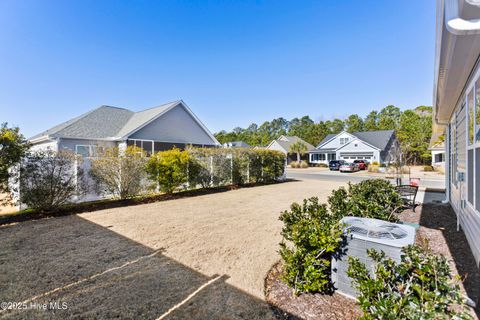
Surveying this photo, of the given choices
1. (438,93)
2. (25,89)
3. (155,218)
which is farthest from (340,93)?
(25,89)

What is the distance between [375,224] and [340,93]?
27.1 m

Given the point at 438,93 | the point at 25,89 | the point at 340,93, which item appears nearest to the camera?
the point at 438,93

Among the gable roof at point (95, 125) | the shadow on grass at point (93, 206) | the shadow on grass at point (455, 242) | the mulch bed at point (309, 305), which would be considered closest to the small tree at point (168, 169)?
the shadow on grass at point (93, 206)

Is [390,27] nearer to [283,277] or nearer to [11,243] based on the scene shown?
[283,277]

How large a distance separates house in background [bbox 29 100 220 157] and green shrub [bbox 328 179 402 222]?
44.3ft

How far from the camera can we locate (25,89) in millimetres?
14438

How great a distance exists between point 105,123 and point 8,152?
38.9 feet

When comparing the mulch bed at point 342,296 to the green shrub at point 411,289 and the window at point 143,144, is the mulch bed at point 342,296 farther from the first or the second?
the window at point 143,144

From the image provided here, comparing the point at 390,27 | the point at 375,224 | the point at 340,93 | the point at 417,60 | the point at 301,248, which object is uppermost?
the point at 340,93

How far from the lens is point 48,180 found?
745 cm

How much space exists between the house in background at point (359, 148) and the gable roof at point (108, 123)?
2648 cm

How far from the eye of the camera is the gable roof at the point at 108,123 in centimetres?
1498

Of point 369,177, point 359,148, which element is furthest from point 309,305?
point 359,148

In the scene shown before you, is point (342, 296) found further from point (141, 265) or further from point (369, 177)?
point (369, 177)
